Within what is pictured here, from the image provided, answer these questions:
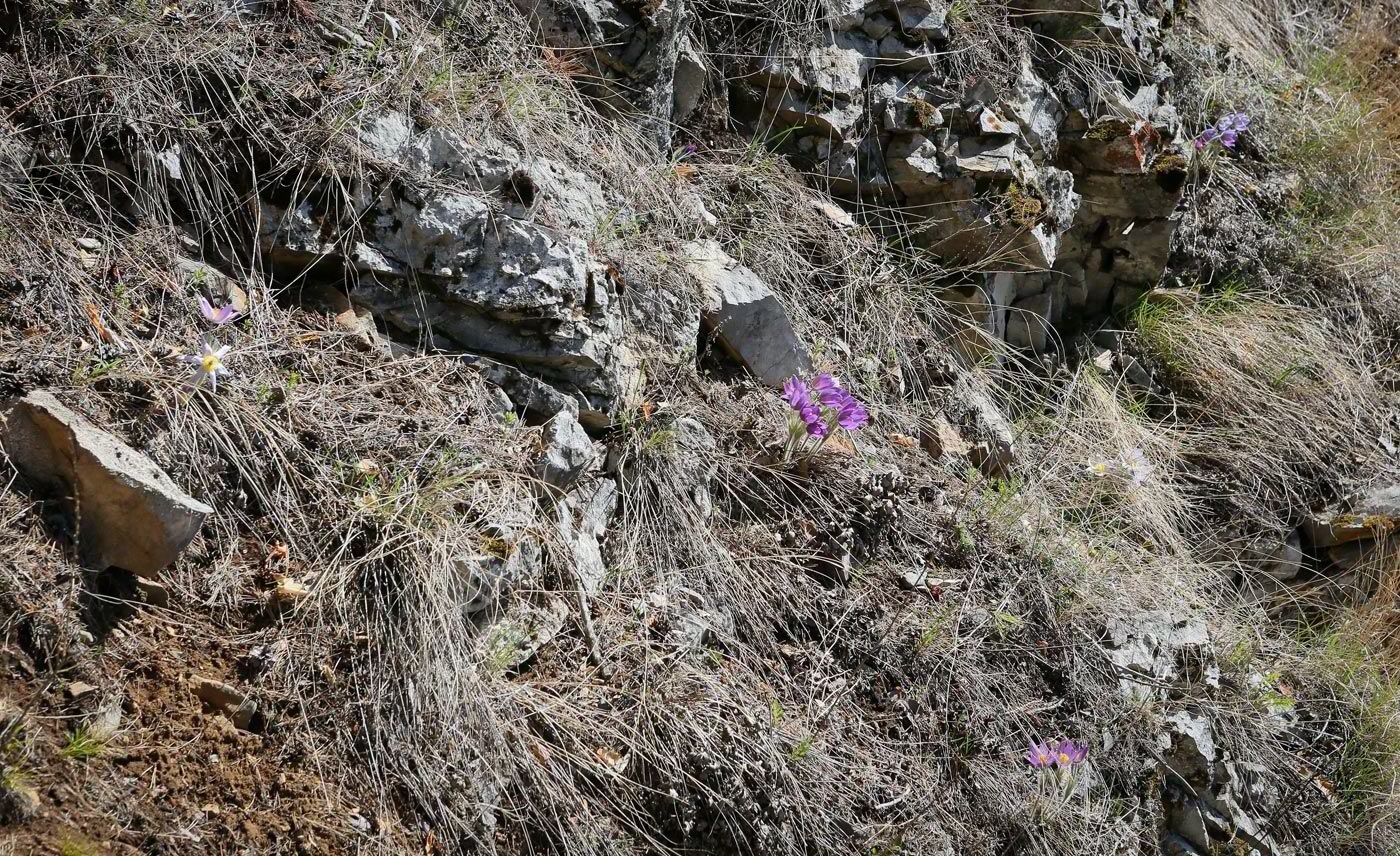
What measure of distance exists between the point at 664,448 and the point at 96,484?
1.31m

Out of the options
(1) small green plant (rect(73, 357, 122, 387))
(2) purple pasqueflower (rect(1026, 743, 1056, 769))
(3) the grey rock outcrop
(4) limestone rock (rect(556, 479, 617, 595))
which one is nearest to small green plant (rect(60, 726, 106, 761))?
(1) small green plant (rect(73, 357, 122, 387))

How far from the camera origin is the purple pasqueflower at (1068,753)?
2865 millimetres

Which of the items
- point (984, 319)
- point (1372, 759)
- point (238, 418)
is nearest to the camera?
point (238, 418)

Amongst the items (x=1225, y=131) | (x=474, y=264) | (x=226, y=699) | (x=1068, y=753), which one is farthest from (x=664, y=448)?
(x=1225, y=131)

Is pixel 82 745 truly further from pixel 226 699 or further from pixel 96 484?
pixel 96 484

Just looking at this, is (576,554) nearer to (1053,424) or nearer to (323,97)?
(323,97)

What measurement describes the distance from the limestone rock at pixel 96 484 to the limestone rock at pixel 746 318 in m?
1.65

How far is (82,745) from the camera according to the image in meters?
1.68

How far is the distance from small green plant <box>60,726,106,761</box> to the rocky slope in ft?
0.06

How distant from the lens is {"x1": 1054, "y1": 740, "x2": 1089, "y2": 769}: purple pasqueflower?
113 inches

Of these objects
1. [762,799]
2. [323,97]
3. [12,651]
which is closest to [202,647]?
[12,651]

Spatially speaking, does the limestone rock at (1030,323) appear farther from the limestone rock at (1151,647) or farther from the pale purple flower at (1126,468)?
the limestone rock at (1151,647)

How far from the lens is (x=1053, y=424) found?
3.99 metres

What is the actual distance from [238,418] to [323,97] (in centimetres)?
90
